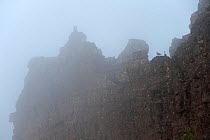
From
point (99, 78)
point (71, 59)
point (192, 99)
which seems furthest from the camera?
point (71, 59)

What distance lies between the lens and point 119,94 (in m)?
67.2

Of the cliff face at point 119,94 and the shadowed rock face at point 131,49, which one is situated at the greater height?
the shadowed rock face at point 131,49

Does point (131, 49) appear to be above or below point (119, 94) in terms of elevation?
above

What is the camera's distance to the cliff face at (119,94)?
51.0 metres

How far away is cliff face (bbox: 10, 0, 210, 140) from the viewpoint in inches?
2008

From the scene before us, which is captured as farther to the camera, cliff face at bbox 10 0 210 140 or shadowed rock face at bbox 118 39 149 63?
shadowed rock face at bbox 118 39 149 63

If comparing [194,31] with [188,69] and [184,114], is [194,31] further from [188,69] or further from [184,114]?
[184,114]

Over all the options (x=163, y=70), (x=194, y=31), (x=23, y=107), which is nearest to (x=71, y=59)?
(x=23, y=107)

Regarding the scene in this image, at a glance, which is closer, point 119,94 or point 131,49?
point 119,94

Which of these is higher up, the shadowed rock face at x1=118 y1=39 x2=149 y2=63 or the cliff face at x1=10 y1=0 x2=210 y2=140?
the shadowed rock face at x1=118 y1=39 x2=149 y2=63

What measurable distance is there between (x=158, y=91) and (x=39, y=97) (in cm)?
3935

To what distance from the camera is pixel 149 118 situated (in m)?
57.2

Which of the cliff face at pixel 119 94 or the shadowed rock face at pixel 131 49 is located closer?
the cliff face at pixel 119 94

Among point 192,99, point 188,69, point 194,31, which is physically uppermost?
point 194,31
